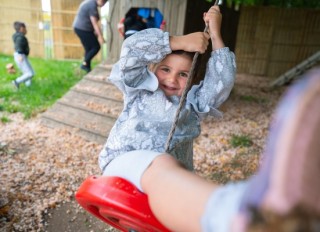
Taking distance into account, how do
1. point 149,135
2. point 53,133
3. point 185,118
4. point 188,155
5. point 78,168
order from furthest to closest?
point 53,133 → point 78,168 → point 188,155 → point 185,118 → point 149,135

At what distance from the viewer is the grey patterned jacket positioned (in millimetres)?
1447

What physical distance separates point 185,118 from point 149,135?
0.75 ft

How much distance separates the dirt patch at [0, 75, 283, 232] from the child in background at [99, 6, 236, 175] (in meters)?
1.44

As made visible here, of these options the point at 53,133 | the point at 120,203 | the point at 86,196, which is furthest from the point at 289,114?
the point at 53,133

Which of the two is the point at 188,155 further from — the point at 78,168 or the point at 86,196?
the point at 78,168

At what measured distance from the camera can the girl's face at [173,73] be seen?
1519 mm

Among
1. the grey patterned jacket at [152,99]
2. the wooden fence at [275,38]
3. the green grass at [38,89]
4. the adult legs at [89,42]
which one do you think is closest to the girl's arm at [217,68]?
the grey patterned jacket at [152,99]

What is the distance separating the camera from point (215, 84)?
153cm

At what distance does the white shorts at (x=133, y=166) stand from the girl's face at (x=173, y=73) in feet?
1.68

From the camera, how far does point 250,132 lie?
4645 millimetres

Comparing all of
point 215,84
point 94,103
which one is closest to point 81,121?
point 94,103

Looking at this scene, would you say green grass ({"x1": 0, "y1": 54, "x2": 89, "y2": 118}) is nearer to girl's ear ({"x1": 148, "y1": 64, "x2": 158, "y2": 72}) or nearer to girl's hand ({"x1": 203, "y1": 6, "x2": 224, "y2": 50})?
girl's ear ({"x1": 148, "y1": 64, "x2": 158, "y2": 72})

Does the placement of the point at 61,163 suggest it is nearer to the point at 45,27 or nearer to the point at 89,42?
the point at 89,42

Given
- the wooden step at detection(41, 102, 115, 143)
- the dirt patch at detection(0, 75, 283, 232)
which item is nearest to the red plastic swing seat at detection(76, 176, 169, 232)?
the dirt patch at detection(0, 75, 283, 232)
